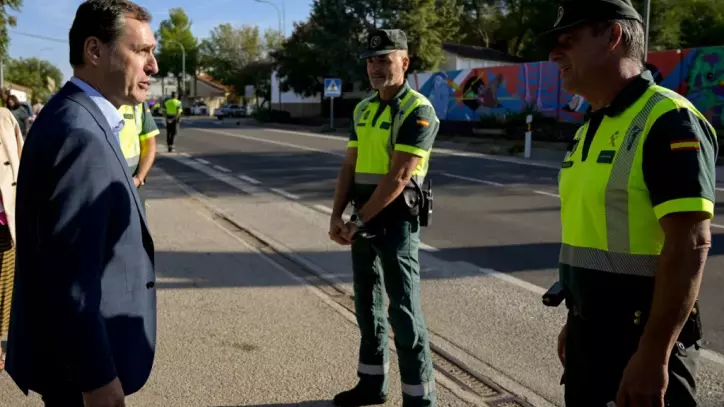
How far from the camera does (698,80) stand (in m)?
19.7

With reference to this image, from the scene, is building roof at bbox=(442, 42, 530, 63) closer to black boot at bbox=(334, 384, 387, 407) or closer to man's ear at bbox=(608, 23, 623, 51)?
black boot at bbox=(334, 384, 387, 407)

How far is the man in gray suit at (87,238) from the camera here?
173 centimetres

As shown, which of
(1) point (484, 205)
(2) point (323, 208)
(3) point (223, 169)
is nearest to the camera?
(2) point (323, 208)

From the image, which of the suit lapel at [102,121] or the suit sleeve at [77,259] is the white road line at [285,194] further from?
the suit sleeve at [77,259]

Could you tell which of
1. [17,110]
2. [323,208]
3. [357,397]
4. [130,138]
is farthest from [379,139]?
[17,110]

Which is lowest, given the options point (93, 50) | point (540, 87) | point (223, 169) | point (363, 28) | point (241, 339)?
point (241, 339)

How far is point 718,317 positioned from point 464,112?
24.7 metres

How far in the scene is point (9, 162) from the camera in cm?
404

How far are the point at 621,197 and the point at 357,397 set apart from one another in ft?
6.86

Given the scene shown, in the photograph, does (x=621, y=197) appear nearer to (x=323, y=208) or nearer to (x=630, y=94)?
(x=630, y=94)

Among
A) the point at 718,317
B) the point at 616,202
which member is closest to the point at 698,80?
the point at 718,317

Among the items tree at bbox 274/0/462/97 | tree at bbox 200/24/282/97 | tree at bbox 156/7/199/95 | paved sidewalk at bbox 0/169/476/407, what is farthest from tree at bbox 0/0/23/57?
tree at bbox 156/7/199/95

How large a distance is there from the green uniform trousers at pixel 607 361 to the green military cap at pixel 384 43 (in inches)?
69.3

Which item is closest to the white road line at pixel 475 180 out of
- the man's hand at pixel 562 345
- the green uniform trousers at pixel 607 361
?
the man's hand at pixel 562 345
